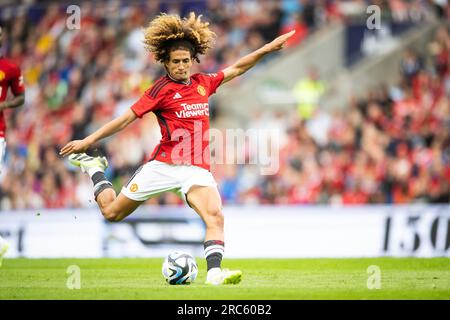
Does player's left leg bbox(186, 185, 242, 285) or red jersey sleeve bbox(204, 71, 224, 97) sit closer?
player's left leg bbox(186, 185, 242, 285)

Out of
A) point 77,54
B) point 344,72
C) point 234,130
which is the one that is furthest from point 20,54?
point 344,72

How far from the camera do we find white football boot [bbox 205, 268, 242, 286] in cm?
1027

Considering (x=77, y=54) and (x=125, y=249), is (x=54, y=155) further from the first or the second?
(x=125, y=249)

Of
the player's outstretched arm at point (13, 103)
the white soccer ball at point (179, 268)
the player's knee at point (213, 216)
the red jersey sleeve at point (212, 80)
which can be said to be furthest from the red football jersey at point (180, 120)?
the player's outstretched arm at point (13, 103)

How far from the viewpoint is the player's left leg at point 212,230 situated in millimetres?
10359

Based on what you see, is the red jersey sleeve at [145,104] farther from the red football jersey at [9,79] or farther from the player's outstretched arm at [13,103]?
the red football jersey at [9,79]

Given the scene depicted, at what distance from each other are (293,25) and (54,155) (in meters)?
6.82

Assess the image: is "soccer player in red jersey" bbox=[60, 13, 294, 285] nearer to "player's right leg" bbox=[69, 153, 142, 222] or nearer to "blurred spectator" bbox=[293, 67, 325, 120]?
"player's right leg" bbox=[69, 153, 142, 222]

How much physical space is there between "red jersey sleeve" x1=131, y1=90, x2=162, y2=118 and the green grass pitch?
1846mm

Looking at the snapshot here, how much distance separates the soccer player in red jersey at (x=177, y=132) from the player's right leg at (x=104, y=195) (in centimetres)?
1

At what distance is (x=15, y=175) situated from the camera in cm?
2389

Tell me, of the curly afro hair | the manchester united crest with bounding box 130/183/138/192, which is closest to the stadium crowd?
the manchester united crest with bounding box 130/183/138/192

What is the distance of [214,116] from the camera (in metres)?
24.5
